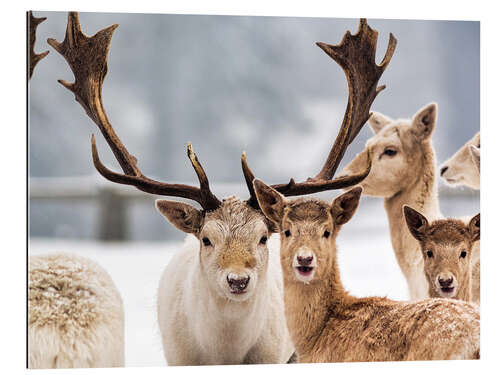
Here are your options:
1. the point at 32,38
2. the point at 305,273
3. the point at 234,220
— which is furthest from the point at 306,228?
the point at 32,38

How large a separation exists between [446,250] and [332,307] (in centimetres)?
68

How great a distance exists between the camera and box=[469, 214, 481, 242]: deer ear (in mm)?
3863

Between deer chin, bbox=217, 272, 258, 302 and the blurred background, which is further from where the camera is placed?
the blurred background

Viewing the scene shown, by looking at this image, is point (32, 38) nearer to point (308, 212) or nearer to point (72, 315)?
point (72, 315)

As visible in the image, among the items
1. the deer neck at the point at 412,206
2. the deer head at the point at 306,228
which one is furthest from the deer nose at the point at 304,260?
the deer neck at the point at 412,206

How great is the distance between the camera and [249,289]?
3.31 m

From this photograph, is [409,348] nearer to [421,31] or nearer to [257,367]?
[257,367]

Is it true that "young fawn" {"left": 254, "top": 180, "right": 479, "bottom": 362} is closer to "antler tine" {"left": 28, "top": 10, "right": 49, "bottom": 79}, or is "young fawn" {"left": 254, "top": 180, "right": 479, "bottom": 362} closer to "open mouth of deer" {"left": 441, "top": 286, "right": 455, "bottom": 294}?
"open mouth of deer" {"left": 441, "top": 286, "right": 455, "bottom": 294}

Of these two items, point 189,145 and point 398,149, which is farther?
point 398,149

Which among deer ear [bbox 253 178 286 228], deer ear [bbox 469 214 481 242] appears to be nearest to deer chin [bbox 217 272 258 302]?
deer ear [bbox 253 178 286 228]

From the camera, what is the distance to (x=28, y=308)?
3.45 meters

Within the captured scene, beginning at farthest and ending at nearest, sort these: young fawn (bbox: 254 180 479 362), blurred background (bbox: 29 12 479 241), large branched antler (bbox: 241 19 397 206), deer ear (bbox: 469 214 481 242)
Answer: deer ear (bbox: 469 214 481 242) → large branched antler (bbox: 241 19 397 206) → blurred background (bbox: 29 12 479 241) → young fawn (bbox: 254 180 479 362)
